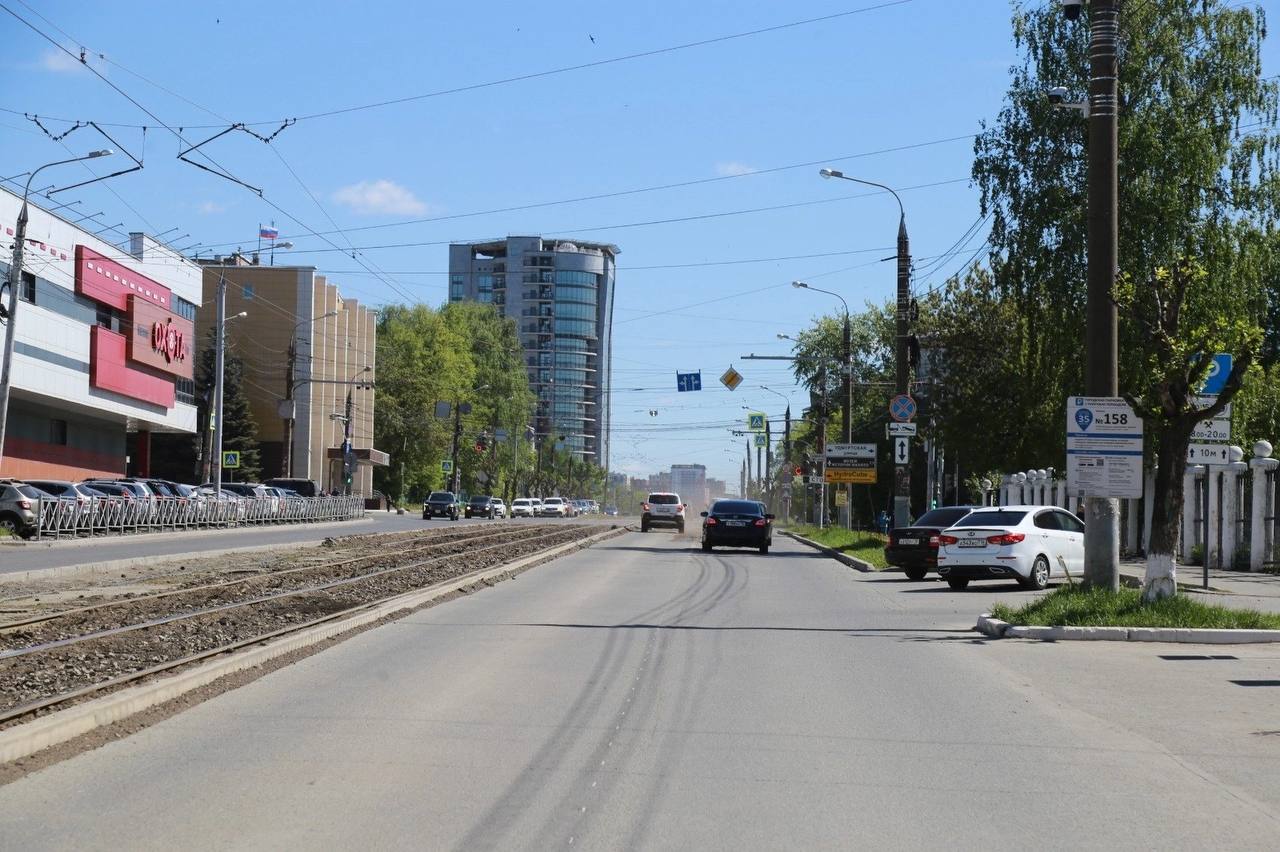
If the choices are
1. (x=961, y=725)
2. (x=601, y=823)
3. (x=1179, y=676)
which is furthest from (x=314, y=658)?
(x=1179, y=676)

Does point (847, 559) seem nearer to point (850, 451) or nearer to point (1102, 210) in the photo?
point (850, 451)

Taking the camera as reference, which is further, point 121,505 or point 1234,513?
point 121,505

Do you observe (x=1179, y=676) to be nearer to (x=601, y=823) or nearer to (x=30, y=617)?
(x=601, y=823)

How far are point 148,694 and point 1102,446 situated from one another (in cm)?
1181

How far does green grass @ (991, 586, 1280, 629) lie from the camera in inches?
615

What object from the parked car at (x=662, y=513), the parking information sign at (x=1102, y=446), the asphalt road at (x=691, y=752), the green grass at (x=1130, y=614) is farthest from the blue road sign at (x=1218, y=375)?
the parked car at (x=662, y=513)

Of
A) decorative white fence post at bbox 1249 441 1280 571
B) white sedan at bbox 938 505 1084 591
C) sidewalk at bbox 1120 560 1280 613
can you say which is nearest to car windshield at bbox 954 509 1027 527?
white sedan at bbox 938 505 1084 591

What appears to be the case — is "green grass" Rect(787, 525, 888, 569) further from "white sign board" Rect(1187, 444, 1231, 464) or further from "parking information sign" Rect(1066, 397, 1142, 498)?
"parking information sign" Rect(1066, 397, 1142, 498)

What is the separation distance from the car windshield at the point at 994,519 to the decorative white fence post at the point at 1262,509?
24.6ft

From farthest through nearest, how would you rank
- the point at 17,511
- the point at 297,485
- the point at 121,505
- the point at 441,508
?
the point at 441,508, the point at 297,485, the point at 121,505, the point at 17,511

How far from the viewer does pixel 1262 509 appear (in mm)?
29641

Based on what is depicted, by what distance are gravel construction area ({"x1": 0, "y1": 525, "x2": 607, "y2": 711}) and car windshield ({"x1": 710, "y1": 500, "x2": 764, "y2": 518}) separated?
8.49 m

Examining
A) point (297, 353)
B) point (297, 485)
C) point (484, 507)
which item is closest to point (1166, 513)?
point (297, 485)

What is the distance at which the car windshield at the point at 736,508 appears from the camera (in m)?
41.6
